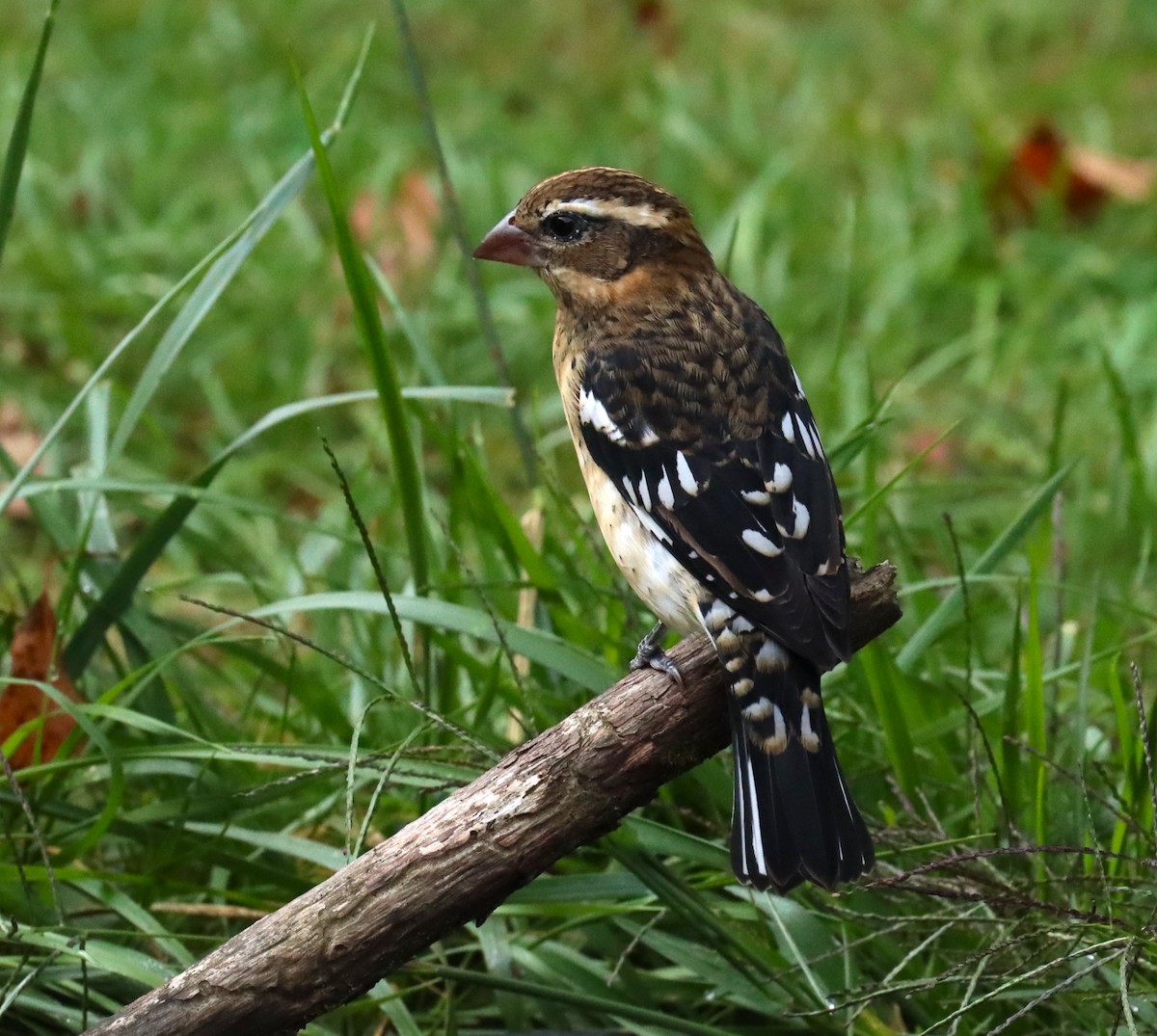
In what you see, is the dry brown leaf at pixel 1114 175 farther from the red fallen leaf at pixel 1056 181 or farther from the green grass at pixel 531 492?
the green grass at pixel 531 492

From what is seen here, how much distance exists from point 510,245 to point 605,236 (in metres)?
0.23

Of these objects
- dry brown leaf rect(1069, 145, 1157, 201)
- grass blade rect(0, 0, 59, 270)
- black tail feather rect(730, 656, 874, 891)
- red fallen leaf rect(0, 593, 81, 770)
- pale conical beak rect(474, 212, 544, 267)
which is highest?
grass blade rect(0, 0, 59, 270)

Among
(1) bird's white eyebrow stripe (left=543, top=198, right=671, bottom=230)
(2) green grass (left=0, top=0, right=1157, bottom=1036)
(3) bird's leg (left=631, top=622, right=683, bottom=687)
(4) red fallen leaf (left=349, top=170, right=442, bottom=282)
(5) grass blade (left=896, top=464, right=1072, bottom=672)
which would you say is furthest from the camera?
(4) red fallen leaf (left=349, top=170, right=442, bottom=282)

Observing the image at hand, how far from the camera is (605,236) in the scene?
3.82 m

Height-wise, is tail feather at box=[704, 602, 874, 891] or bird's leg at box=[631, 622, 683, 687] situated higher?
bird's leg at box=[631, 622, 683, 687]

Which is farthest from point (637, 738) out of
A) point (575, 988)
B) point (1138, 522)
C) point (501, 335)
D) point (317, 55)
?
point (317, 55)

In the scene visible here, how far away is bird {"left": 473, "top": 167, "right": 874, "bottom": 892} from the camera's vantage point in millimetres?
2824

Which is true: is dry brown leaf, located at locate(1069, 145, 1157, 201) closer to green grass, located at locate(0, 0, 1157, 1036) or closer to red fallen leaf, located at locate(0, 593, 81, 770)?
green grass, located at locate(0, 0, 1157, 1036)

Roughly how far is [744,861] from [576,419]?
1.16 m

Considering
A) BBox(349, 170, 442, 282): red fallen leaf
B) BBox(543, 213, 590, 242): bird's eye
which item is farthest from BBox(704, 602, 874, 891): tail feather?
BBox(349, 170, 442, 282): red fallen leaf

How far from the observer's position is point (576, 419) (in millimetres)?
3557

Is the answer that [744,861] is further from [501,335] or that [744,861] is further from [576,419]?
[501,335]

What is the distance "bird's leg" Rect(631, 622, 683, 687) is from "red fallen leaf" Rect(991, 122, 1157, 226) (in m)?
4.13

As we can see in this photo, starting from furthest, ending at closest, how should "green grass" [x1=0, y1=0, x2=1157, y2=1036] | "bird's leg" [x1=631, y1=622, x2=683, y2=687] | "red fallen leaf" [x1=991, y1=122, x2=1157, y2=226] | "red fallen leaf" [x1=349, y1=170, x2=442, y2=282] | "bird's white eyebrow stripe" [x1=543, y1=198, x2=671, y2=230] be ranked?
"red fallen leaf" [x1=991, y1=122, x2=1157, y2=226]
"red fallen leaf" [x1=349, y1=170, x2=442, y2=282]
"bird's white eyebrow stripe" [x1=543, y1=198, x2=671, y2=230]
"green grass" [x1=0, y1=0, x2=1157, y2=1036]
"bird's leg" [x1=631, y1=622, x2=683, y2=687]
